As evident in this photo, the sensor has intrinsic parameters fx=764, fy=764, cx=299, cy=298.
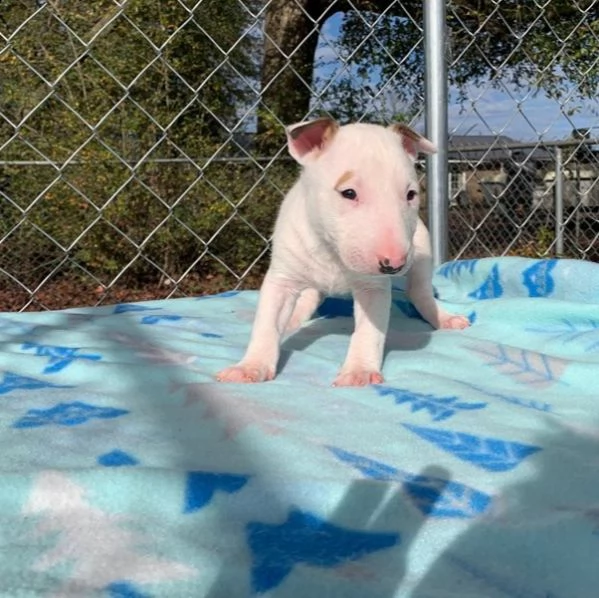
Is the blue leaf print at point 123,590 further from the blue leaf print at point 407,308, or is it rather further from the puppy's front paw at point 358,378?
the blue leaf print at point 407,308

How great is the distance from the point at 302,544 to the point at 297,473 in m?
0.14

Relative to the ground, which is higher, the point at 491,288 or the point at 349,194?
the point at 349,194

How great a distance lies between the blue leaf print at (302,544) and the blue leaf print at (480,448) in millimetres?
246

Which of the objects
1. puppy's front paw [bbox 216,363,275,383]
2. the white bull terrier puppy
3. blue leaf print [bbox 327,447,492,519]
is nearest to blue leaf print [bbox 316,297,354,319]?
the white bull terrier puppy

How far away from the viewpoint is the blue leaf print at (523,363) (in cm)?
144

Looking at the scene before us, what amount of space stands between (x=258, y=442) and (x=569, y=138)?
3186mm

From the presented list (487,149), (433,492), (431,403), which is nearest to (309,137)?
(431,403)

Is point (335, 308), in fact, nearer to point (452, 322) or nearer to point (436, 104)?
point (452, 322)

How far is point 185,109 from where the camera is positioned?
7.75 feet

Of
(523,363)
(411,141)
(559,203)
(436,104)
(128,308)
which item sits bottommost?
(128,308)

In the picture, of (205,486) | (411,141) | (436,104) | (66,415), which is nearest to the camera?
(205,486)

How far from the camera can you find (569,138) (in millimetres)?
3742

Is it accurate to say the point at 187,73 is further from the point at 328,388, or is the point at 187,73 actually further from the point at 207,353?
the point at 328,388

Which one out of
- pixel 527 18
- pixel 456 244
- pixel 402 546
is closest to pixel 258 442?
pixel 402 546
